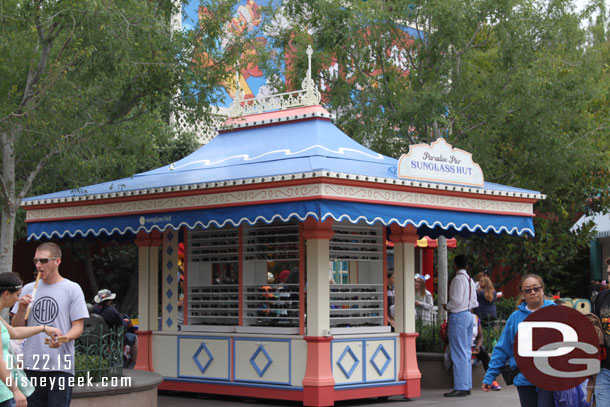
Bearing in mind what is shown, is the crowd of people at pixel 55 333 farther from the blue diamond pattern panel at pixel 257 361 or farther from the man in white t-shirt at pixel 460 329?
the man in white t-shirt at pixel 460 329

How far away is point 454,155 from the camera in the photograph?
1273 centimetres

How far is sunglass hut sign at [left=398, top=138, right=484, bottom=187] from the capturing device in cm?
1212

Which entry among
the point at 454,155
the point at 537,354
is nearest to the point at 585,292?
the point at 454,155

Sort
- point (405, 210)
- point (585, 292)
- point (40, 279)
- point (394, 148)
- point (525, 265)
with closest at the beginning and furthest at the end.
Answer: point (40, 279) < point (405, 210) < point (394, 148) < point (525, 265) < point (585, 292)

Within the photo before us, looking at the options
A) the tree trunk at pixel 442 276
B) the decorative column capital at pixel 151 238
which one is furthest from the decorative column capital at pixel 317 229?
the tree trunk at pixel 442 276

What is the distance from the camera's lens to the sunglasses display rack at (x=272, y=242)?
12602 millimetres

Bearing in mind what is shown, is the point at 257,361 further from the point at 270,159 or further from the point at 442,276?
the point at 442,276

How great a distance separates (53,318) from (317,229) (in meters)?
5.48

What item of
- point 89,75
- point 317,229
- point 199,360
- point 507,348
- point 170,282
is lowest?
point 199,360

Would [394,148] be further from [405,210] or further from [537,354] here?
[537,354]

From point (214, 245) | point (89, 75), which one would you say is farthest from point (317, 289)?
point (89, 75)

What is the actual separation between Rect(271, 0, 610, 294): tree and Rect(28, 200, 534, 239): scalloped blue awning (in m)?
3.65

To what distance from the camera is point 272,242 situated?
42.1ft

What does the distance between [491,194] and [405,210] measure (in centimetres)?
177
